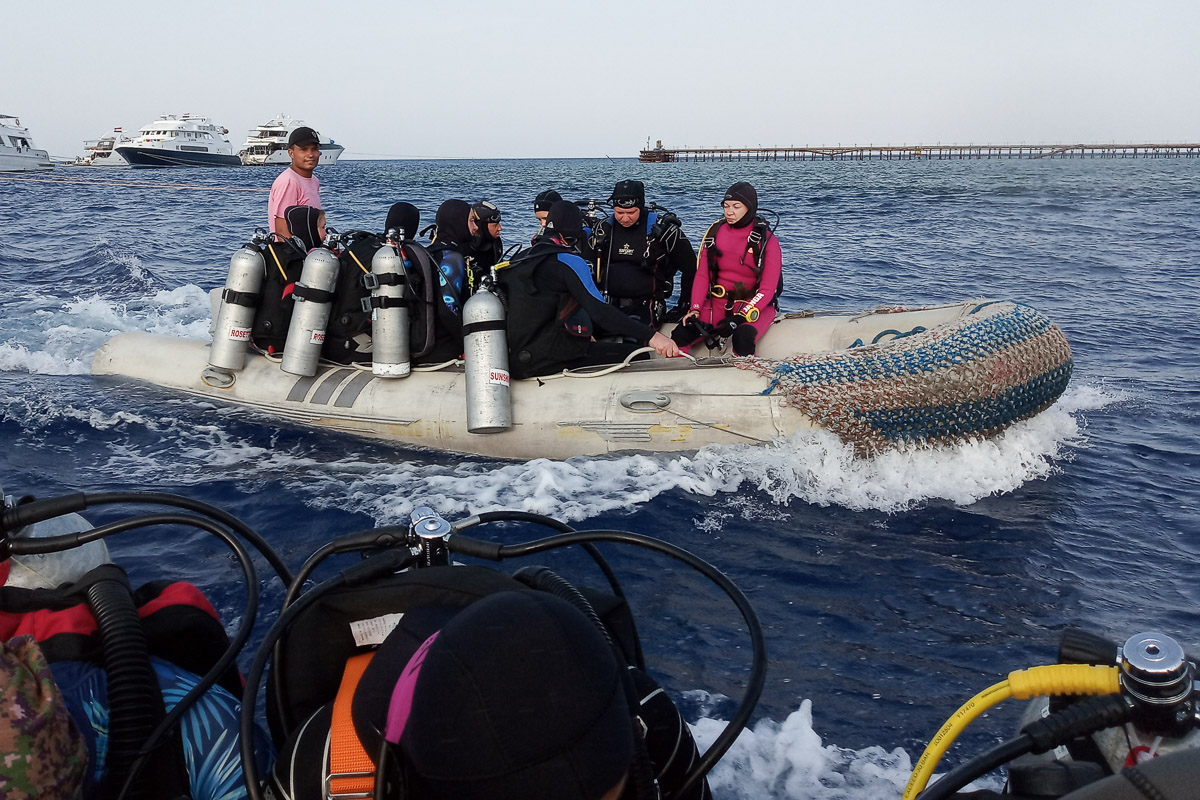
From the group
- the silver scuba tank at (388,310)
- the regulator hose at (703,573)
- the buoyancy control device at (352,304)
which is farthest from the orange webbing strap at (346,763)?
the buoyancy control device at (352,304)

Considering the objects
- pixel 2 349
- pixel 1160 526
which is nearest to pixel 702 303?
pixel 1160 526

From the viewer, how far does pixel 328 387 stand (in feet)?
21.0

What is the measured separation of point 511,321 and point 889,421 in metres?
2.49

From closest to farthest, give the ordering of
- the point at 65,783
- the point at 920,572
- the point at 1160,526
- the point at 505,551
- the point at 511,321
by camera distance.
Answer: the point at 65,783 < the point at 505,551 < the point at 920,572 < the point at 1160,526 < the point at 511,321

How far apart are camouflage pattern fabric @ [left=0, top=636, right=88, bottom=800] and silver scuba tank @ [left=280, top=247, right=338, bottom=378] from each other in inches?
186

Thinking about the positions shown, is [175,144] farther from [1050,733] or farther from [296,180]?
[1050,733]

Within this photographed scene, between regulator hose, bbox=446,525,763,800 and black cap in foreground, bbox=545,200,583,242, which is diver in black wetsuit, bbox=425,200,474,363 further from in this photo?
regulator hose, bbox=446,525,763,800

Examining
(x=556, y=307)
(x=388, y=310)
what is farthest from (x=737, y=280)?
(x=388, y=310)

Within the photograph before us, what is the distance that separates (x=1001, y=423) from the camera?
5500mm

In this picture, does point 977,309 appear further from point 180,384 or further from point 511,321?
point 180,384

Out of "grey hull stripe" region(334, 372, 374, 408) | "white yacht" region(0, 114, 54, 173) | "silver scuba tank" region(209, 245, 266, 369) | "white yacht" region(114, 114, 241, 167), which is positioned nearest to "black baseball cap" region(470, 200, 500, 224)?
"grey hull stripe" region(334, 372, 374, 408)

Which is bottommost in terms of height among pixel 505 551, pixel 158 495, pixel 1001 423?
pixel 1001 423

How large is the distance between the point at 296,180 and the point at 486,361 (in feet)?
7.50

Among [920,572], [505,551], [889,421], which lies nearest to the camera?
[505,551]
